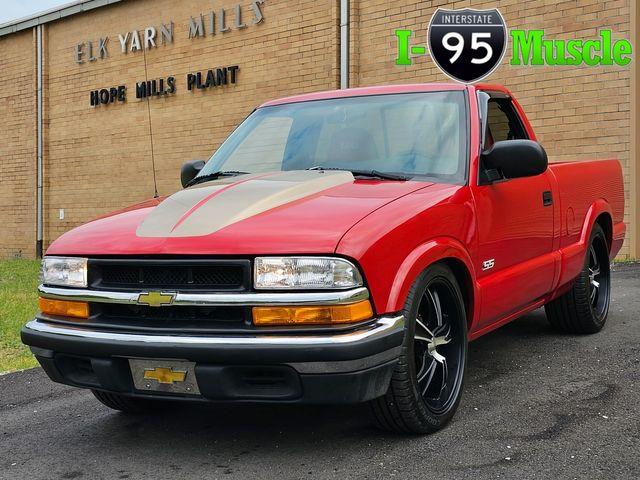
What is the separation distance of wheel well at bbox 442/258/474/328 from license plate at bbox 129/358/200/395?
1398 millimetres

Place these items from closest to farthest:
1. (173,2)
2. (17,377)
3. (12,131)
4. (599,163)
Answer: (17,377), (599,163), (173,2), (12,131)

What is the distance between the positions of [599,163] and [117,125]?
14722 mm

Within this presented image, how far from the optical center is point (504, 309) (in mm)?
4312

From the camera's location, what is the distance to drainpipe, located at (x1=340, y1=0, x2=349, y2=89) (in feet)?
46.4

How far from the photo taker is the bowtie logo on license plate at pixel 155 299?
3078 millimetres

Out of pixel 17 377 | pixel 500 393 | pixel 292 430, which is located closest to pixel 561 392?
pixel 500 393

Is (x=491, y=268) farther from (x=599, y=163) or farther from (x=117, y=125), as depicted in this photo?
(x=117, y=125)

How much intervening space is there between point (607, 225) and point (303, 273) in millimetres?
3941

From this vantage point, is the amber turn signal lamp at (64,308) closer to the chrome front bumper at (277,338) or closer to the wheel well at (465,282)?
the chrome front bumper at (277,338)

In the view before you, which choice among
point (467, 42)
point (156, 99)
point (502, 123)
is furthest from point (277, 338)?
point (156, 99)

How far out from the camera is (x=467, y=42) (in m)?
12.9

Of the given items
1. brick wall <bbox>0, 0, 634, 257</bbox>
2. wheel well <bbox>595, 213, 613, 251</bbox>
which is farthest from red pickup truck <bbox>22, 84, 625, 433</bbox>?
brick wall <bbox>0, 0, 634, 257</bbox>

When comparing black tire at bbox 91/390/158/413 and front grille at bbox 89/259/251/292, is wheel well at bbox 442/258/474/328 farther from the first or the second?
black tire at bbox 91/390/158/413

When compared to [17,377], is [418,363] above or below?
above
